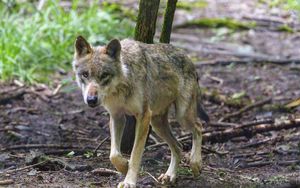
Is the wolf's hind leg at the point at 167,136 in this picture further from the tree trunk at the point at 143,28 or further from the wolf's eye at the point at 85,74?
the wolf's eye at the point at 85,74

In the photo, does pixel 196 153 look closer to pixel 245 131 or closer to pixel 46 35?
pixel 245 131

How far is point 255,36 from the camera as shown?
642 inches

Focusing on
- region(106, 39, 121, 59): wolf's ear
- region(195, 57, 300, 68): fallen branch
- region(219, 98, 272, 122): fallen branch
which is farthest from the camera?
region(195, 57, 300, 68): fallen branch

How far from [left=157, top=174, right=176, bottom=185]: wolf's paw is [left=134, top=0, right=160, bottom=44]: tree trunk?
171 centimetres

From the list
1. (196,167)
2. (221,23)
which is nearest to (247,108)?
(196,167)

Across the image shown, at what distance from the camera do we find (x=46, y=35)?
1394 cm

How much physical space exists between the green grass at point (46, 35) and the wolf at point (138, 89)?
5316 mm

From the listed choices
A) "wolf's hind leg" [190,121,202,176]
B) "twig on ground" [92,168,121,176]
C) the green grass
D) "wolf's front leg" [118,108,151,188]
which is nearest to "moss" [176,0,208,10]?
the green grass

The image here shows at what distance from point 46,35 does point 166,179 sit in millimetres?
7403

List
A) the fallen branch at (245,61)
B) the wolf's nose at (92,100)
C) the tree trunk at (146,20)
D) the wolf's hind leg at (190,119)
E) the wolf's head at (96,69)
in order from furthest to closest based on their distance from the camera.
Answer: the fallen branch at (245,61), the tree trunk at (146,20), the wolf's hind leg at (190,119), the wolf's head at (96,69), the wolf's nose at (92,100)

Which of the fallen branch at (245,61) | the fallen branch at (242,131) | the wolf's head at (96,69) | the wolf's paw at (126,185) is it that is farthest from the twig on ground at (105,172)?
the fallen branch at (245,61)

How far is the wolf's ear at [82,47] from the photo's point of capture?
6.80 m

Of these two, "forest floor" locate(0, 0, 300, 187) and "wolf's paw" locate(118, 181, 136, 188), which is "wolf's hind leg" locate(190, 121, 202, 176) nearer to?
"forest floor" locate(0, 0, 300, 187)

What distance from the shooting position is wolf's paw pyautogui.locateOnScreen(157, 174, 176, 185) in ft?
23.5
